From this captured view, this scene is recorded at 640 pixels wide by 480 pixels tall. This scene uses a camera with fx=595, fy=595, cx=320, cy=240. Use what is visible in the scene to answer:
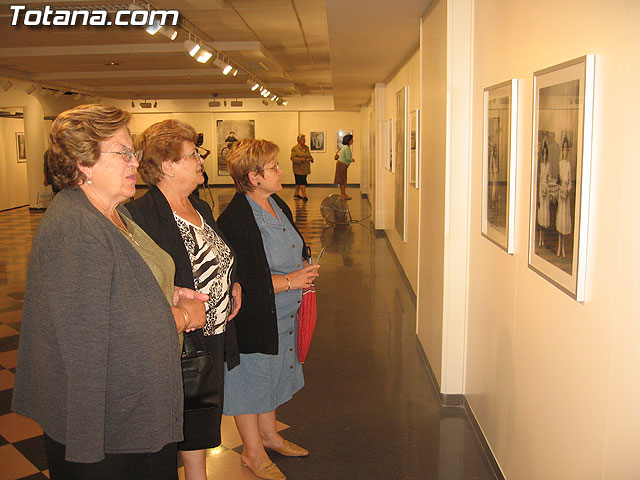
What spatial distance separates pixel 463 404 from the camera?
409cm

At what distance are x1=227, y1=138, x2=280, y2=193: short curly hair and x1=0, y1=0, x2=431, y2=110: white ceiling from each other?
6.66ft

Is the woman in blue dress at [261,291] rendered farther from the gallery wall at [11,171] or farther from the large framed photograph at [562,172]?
the gallery wall at [11,171]

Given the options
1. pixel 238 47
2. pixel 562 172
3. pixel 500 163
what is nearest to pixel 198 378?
pixel 562 172

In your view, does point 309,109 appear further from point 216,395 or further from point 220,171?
point 216,395

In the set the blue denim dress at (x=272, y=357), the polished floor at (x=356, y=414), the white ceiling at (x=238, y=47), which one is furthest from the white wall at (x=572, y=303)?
the white ceiling at (x=238, y=47)

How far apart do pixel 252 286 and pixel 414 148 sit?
3.80 m

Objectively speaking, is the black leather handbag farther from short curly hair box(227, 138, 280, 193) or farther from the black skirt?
short curly hair box(227, 138, 280, 193)

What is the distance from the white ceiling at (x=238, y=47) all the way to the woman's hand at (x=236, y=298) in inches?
107

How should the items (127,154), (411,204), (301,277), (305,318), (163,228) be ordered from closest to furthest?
(127,154), (163,228), (301,277), (305,318), (411,204)

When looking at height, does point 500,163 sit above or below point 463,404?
above

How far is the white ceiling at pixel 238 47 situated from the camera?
5.75 meters

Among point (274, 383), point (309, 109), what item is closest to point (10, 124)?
point (309, 109)

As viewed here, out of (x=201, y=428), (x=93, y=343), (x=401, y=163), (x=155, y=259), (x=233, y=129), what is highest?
(x=233, y=129)

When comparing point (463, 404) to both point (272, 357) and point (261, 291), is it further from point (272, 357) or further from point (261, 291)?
point (261, 291)
